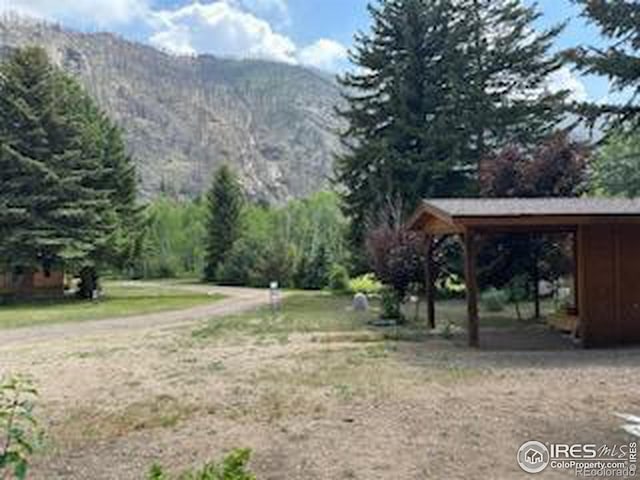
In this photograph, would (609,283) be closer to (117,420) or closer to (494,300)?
(494,300)

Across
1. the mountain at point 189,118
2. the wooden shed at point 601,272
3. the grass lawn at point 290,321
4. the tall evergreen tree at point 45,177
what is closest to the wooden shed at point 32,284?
the tall evergreen tree at point 45,177

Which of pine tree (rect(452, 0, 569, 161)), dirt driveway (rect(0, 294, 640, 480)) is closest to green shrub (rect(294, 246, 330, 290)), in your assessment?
pine tree (rect(452, 0, 569, 161))

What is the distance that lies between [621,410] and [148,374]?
20.3 feet

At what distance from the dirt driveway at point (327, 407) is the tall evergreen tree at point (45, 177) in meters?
15.7

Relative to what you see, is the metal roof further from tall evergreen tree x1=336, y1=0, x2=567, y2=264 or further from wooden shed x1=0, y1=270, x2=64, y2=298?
wooden shed x1=0, y1=270, x2=64, y2=298

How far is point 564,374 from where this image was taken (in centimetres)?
939

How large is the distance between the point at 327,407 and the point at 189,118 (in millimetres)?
146907

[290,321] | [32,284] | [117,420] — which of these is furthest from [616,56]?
[32,284]

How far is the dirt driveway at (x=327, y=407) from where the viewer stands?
18.8 feet

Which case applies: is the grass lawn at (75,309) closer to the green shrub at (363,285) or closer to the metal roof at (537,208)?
the green shrub at (363,285)

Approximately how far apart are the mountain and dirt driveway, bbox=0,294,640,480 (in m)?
108

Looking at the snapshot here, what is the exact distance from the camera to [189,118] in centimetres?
14925

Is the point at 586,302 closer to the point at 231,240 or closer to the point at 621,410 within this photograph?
the point at 621,410

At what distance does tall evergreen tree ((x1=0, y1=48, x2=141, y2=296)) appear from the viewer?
2730cm
